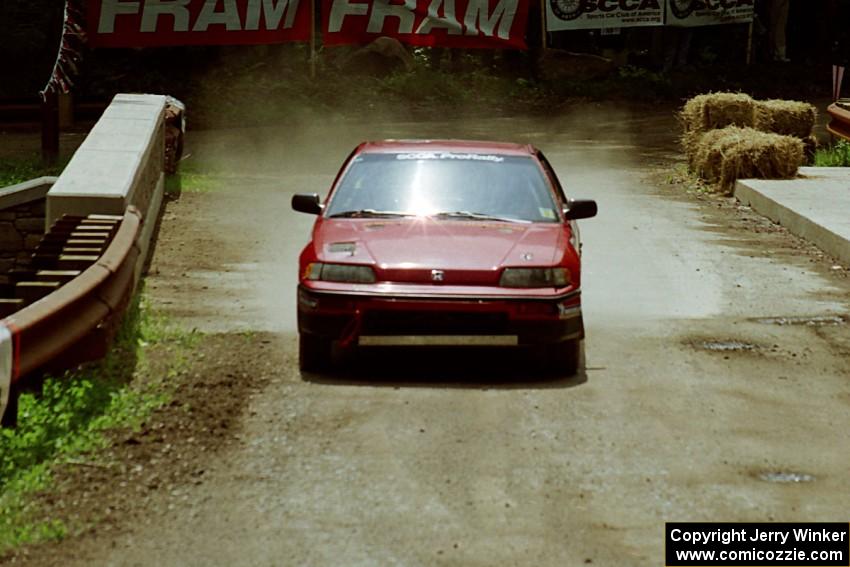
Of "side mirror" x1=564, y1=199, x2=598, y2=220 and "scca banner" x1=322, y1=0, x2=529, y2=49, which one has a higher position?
"side mirror" x1=564, y1=199, x2=598, y2=220

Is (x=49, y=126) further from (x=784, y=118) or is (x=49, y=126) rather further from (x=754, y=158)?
(x=784, y=118)

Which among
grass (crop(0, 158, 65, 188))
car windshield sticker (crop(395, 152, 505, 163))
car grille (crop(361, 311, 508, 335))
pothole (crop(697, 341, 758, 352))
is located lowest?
grass (crop(0, 158, 65, 188))

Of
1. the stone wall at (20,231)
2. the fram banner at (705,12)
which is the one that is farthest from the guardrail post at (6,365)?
the fram banner at (705,12)

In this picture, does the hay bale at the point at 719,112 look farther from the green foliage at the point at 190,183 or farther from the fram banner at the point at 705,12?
the fram banner at the point at 705,12

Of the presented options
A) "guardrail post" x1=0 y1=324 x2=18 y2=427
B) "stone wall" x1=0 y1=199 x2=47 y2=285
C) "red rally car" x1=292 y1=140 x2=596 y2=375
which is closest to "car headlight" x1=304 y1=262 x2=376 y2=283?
"red rally car" x1=292 y1=140 x2=596 y2=375

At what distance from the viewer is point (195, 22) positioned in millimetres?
27906

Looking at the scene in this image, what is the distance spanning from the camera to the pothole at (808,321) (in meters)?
11.5

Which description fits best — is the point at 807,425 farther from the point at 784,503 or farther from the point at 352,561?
the point at 352,561

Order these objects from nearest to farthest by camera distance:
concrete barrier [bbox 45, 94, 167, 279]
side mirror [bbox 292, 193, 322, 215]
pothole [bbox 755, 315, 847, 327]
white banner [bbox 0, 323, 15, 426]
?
white banner [bbox 0, 323, 15, 426] < side mirror [bbox 292, 193, 322, 215] < concrete barrier [bbox 45, 94, 167, 279] < pothole [bbox 755, 315, 847, 327]

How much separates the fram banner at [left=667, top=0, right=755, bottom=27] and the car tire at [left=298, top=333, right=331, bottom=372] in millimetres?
23430

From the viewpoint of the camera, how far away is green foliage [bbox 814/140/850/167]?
69.4 ft

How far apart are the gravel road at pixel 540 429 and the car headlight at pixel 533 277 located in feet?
2.03

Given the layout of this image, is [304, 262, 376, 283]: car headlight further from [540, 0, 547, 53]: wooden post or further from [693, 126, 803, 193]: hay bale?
[540, 0, 547, 53]: wooden post

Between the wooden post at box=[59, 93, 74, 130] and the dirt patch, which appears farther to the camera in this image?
the wooden post at box=[59, 93, 74, 130]
